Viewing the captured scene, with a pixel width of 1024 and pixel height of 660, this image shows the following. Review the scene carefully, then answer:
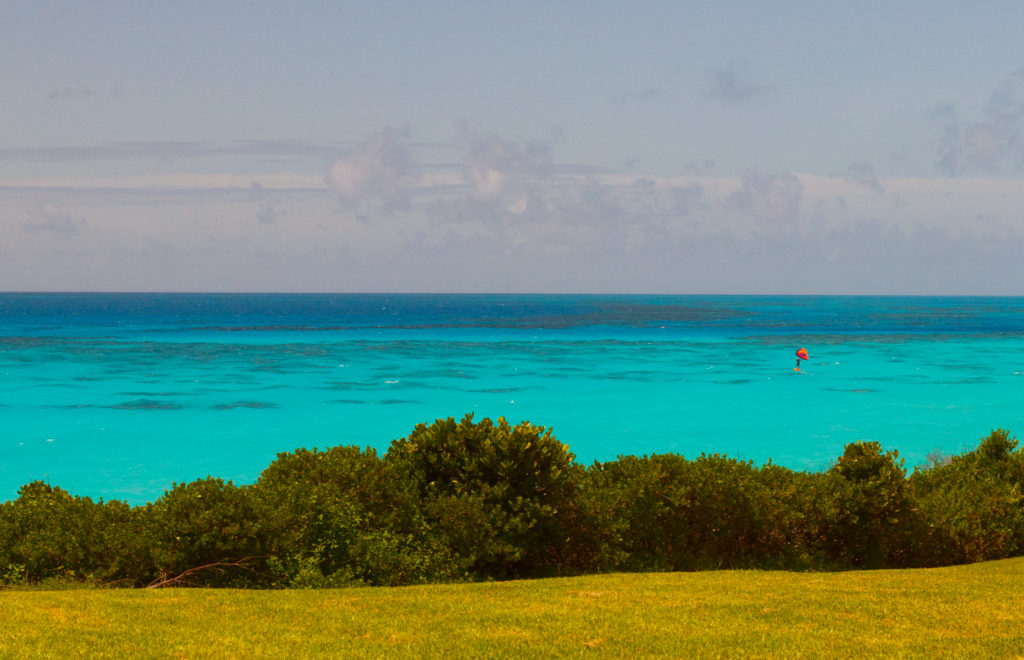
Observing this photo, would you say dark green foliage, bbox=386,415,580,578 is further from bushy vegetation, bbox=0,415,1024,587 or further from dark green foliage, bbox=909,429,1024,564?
dark green foliage, bbox=909,429,1024,564

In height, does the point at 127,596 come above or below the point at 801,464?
above

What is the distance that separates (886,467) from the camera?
679 inches

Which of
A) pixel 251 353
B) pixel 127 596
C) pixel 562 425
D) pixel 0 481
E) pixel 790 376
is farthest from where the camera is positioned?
pixel 251 353

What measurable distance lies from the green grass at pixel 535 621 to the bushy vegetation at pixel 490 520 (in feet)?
3.83

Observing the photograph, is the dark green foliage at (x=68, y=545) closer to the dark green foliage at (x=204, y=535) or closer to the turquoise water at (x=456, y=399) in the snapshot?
the dark green foliage at (x=204, y=535)

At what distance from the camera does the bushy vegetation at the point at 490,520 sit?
14133mm

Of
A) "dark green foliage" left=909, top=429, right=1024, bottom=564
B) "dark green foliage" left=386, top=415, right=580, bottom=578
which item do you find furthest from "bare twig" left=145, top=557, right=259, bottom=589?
"dark green foliage" left=909, top=429, right=1024, bottom=564

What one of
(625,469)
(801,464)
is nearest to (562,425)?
(801,464)

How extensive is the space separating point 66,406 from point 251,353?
37357 mm

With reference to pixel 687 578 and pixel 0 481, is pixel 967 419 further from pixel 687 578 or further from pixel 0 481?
pixel 0 481

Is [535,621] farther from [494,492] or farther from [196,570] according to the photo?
[196,570]

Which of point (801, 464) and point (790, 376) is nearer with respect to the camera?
point (801, 464)

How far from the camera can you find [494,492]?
15.3 m

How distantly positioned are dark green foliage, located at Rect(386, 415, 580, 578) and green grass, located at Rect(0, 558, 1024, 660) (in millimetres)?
1320
